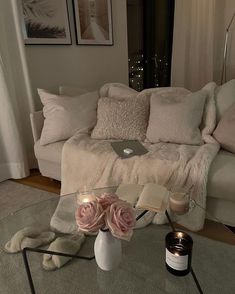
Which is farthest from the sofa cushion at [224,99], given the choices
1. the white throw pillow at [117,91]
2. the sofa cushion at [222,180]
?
the white throw pillow at [117,91]

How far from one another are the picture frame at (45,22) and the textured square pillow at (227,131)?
184cm

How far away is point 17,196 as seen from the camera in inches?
84.9

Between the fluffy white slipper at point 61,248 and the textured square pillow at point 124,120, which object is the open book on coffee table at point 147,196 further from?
the textured square pillow at point 124,120

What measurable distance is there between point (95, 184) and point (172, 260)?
965 millimetres

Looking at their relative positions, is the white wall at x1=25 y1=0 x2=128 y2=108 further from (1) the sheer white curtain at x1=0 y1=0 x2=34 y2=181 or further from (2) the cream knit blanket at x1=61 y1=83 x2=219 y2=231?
(2) the cream knit blanket at x1=61 y1=83 x2=219 y2=231

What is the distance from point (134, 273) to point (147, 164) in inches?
30.6

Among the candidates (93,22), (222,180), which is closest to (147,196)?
(222,180)

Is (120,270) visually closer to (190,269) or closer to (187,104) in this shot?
(190,269)

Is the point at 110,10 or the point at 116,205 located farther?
the point at 110,10

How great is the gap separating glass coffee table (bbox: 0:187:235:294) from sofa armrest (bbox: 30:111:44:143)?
3.87 feet

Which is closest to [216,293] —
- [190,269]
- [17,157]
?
[190,269]

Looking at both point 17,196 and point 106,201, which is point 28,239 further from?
point 17,196

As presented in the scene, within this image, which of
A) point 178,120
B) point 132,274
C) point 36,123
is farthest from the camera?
point 36,123

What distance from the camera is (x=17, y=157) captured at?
7.95 feet
